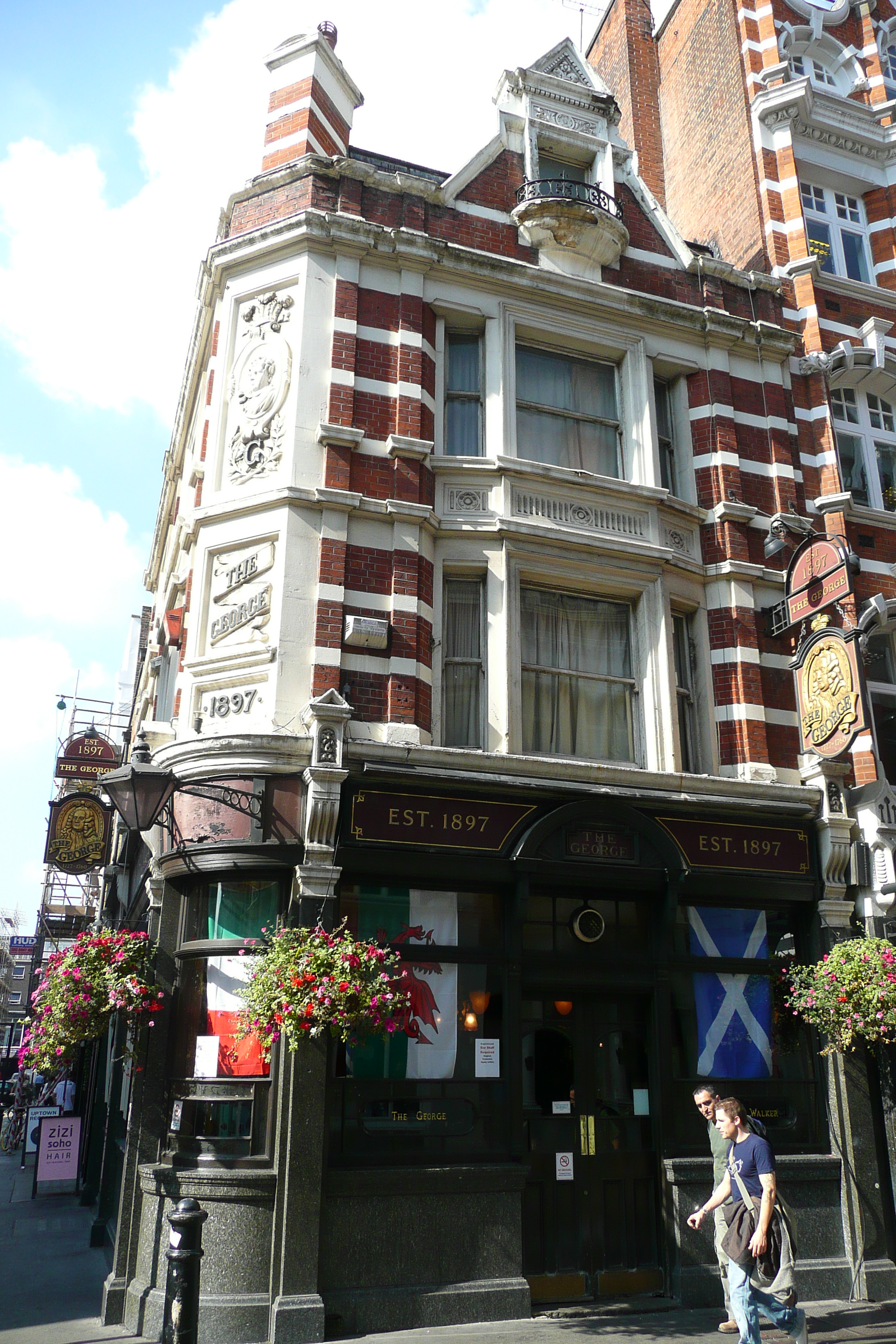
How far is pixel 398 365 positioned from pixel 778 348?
586cm

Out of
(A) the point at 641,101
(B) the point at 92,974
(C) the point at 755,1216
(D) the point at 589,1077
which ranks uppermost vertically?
(A) the point at 641,101

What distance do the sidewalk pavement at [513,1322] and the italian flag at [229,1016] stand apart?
2.06 m

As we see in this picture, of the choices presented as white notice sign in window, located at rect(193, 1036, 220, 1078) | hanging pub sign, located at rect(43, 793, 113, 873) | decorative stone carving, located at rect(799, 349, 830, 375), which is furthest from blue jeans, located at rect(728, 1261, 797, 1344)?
hanging pub sign, located at rect(43, 793, 113, 873)

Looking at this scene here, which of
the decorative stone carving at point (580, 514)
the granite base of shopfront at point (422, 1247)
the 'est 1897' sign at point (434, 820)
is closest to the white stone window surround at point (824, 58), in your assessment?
the decorative stone carving at point (580, 514)

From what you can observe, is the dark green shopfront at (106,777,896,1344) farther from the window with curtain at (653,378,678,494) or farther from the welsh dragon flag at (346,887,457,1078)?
the window with curtain at (653,378,678,494)

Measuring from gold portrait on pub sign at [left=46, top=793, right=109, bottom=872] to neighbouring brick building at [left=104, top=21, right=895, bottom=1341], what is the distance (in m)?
4.58

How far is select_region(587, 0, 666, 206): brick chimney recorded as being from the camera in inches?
757

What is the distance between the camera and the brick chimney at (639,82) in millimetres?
19219

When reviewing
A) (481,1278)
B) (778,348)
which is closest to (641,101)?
(778,348)

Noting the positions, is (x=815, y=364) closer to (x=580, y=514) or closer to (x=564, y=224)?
(x=564, y=224)

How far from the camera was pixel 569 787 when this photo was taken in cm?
1055

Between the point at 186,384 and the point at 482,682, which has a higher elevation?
the point at 186,384

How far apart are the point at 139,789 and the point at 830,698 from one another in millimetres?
7603

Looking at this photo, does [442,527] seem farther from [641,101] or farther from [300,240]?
[641,101]
